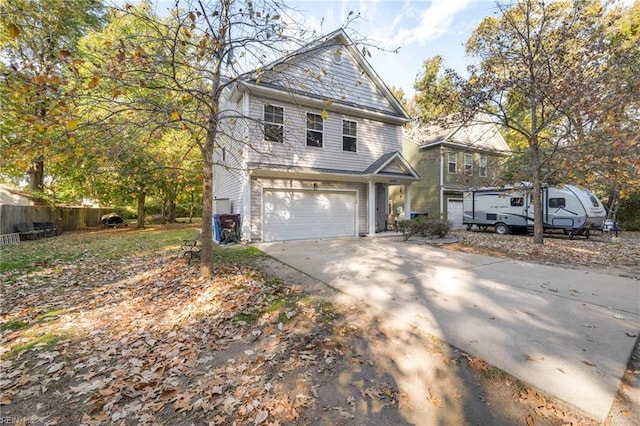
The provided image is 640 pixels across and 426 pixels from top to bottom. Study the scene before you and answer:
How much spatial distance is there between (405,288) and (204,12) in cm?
579

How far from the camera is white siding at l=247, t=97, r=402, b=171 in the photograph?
10444 millimetres

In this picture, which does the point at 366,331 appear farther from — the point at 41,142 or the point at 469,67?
the point at 469,67

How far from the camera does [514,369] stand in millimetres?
2615

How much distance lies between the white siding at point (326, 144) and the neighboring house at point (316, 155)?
0.13 feet

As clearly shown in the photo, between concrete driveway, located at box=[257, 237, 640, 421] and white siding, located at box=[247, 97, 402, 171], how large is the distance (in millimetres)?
5020

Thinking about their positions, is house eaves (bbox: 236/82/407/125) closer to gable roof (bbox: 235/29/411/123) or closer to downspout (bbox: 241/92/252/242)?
gable roof (bbox: 235/29/411/123)

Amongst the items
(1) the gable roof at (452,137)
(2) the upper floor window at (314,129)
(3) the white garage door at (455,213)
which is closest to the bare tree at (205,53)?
(2) the upper floor window at (314,129)

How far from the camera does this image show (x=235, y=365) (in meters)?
2.87

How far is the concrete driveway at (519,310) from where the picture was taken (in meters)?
2.57

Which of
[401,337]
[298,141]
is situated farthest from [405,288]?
[298,141]

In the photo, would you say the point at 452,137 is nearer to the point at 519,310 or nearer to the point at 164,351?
the point at 519,310

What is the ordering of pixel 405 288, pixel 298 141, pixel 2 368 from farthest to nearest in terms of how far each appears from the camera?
1. pixel 298 141
2. pixel 405 288
3. pixel 2 368

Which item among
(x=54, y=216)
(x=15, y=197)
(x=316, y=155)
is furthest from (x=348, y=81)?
(x=15, y=197)

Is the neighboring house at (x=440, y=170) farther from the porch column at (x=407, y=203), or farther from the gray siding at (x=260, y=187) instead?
the gray siding at (x=260, y=187)
